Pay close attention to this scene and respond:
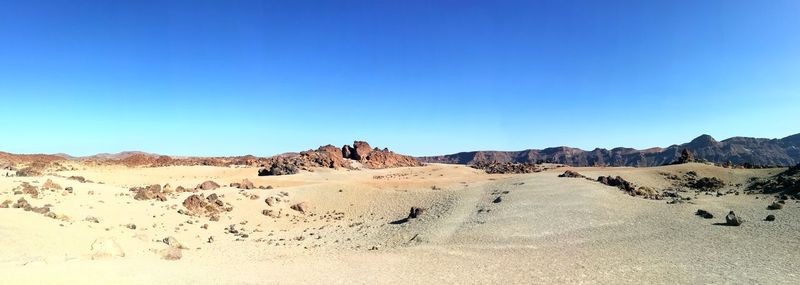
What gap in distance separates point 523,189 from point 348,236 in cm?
1028

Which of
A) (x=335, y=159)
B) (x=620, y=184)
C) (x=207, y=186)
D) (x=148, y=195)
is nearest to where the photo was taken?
(x=148, y=195)

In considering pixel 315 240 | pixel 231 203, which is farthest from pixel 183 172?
pixel 315 240

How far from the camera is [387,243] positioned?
17.0 meters

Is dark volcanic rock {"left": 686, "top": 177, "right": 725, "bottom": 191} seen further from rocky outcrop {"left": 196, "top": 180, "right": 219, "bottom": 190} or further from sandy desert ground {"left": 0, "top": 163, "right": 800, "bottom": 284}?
rocky outcrop {"left": 196, "top": 180, "right": 219, "bottom": 190}

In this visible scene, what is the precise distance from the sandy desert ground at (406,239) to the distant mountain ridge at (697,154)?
42556 millimetres

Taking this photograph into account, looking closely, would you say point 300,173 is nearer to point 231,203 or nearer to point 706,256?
point 231,203

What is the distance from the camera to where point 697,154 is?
80.2 m

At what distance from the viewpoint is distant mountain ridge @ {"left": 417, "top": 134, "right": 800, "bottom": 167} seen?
7644 centimetres

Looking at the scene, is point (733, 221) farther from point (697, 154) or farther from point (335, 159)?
point (697, 154)

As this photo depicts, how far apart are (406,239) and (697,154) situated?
82402 mm

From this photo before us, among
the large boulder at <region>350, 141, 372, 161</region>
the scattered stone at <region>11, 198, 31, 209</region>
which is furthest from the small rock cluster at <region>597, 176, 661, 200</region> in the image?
the large boulder at <region>350, 141, 372, 161</region>

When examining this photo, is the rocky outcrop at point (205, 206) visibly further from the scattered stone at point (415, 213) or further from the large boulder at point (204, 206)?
the scattered stone at point (415, 213)

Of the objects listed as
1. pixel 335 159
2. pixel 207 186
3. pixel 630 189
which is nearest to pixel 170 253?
pixel 207 186

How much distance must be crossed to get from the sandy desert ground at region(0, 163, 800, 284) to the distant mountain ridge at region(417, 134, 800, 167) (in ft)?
140
